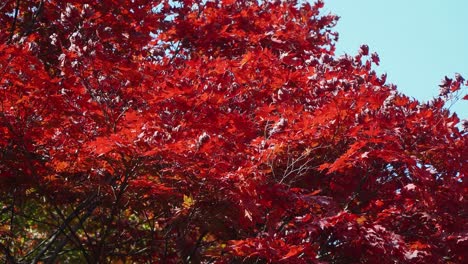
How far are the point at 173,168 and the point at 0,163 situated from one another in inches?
102

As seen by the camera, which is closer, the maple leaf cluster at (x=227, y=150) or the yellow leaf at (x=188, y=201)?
the maple leaf cluster at (x=227, y=150)

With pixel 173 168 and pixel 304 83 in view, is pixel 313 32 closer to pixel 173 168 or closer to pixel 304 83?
pixel 304 83

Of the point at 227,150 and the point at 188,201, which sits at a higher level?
the point at 227,150

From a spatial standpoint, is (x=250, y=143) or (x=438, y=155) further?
(x=438, y=155)

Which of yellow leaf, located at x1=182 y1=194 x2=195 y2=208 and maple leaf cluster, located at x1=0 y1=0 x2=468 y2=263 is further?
yellow leaf, located at x1=182 y1=194 x2=195 y2=208

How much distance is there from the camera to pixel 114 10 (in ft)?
24.5

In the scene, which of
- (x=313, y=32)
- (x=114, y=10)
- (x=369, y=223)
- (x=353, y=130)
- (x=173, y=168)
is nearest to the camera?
(x=173, y=168)

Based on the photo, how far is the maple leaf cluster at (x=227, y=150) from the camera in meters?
5.05

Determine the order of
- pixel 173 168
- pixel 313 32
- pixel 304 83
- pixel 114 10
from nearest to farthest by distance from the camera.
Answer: pixel 173 168
pixel 304 83
pixel 114 10
pixel 313 32

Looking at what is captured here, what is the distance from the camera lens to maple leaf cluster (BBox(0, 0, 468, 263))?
5047 mm

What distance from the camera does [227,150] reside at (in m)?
5.24

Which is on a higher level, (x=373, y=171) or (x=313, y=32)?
(x=313, y=32)

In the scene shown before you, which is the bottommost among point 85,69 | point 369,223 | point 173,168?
point 369,223

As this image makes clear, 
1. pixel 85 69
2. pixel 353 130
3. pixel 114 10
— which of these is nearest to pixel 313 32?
pixel 114 10
